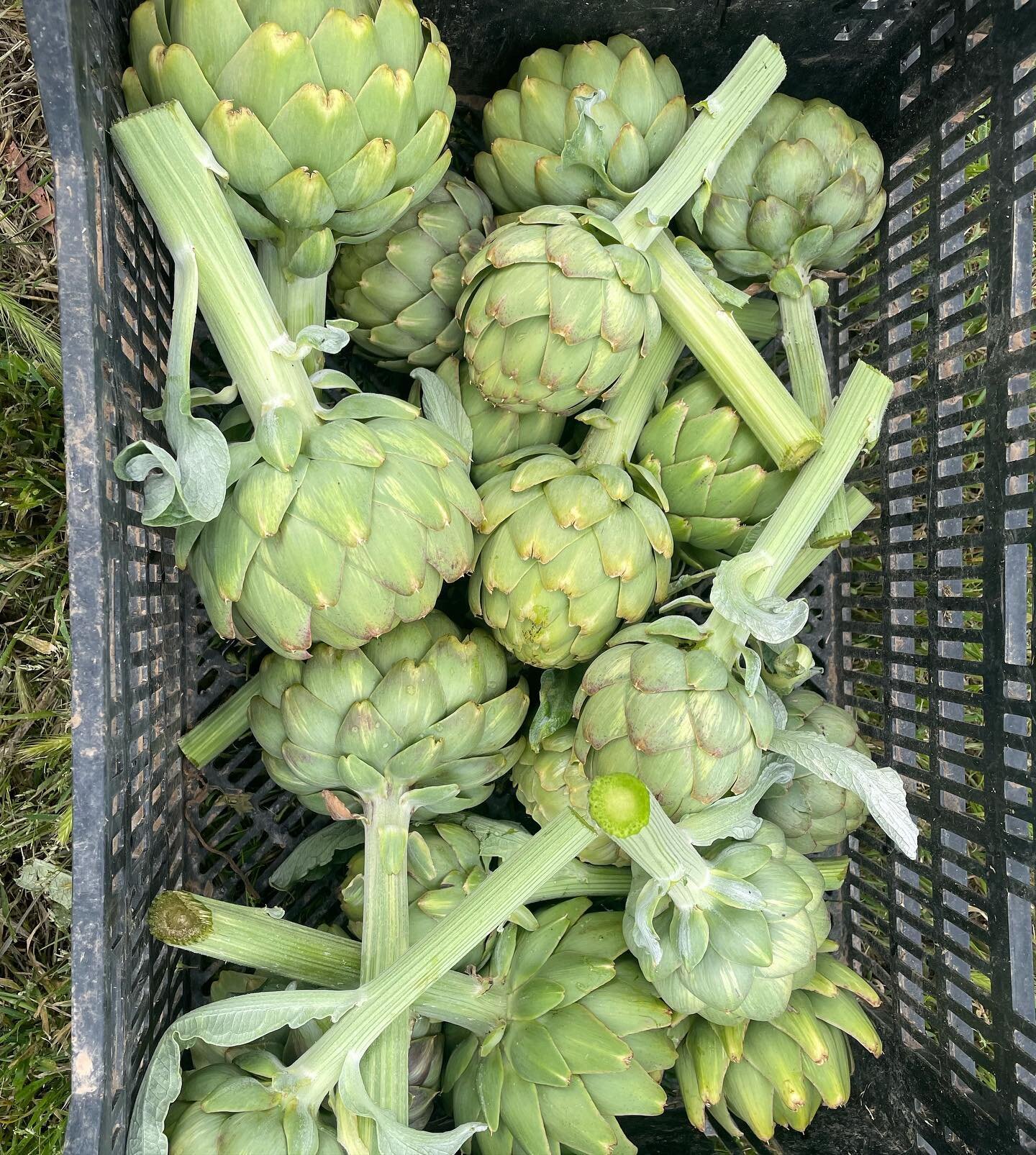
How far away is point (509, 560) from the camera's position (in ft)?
3.58

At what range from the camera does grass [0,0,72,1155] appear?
1.39 meters

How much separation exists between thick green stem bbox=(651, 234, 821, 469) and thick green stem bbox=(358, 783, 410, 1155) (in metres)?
0.63

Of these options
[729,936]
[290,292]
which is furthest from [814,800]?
[290,292]

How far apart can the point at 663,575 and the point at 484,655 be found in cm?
24

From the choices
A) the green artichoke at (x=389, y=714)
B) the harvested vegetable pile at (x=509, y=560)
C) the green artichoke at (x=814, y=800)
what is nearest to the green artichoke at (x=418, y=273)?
the harvested vegetable pile at (x=509, y=560)

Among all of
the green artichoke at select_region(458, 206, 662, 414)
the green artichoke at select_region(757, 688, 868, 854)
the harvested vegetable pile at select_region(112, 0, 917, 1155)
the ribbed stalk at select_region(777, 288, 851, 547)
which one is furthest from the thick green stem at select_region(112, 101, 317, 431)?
the green artichoke at select_region(757, 688, 868, 854)

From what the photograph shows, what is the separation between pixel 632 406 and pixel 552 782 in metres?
0.49

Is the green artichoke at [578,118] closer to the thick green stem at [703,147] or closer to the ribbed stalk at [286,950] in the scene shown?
the thick green stem at [703,147]

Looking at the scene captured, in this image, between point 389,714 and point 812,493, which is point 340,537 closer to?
point 389,714

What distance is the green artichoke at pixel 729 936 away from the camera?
1048mm

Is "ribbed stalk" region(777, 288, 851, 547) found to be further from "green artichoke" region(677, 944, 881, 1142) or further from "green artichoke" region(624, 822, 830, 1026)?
"green artichoke" region(677, 944, 881, 1142)

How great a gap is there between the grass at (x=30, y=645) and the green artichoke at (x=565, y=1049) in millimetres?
655

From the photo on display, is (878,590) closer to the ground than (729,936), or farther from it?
farther from it

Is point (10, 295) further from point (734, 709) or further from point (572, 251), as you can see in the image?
point (734, 709)
